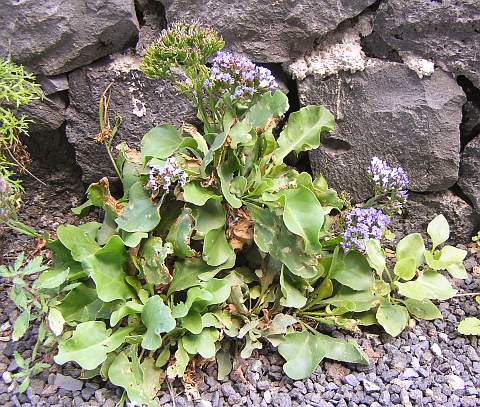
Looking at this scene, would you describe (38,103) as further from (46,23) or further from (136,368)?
(136,368)

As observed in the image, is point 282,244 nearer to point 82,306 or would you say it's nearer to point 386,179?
point 386,179

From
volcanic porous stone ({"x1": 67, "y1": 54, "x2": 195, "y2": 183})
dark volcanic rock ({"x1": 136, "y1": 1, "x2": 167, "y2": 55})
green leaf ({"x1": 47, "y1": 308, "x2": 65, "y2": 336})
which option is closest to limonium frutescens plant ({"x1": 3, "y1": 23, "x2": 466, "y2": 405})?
green leaf ({"x1": 47, "y1": 308, "x2": 65, "y2": 336})

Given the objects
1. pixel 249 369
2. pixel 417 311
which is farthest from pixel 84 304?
pixel 417 311

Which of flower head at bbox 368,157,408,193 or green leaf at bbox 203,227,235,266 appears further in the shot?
flower head at bbox 368,157,408,193

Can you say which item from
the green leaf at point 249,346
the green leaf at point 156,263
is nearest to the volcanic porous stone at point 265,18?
the green leaf at point 156,263

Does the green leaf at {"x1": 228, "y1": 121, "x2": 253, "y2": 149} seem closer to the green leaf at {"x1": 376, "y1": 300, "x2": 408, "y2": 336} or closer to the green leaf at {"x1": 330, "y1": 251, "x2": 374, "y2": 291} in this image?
the green leaf at {"x1": 330, "y1": 251, "x2": 374, "y2": 291}
